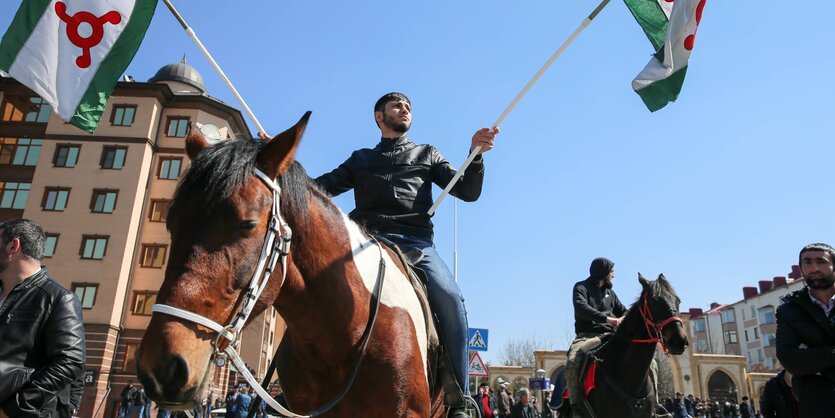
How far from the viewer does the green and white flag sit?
191 inches

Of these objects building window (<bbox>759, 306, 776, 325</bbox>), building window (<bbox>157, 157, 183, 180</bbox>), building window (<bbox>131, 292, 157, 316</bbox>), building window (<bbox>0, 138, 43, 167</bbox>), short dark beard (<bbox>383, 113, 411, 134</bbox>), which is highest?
building window (<bbox>0, 138, 43, 167</bbox>)

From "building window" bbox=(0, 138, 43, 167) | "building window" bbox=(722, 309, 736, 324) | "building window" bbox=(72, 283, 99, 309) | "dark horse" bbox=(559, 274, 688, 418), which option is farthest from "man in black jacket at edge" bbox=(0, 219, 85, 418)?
"building window" bbox=(722, 309, 736, 324)

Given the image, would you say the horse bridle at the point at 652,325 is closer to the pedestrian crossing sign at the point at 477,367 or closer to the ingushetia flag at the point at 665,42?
the ingushetia flag at the point at 665,42

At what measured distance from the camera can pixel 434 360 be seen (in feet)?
11.6

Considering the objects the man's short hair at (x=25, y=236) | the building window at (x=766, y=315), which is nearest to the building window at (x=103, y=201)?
the man's short hair at (x=25, y=236)

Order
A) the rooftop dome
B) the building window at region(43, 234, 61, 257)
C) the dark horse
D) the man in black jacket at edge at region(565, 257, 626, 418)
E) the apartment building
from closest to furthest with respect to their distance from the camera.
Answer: the dark horse < the man in black jacket at edge at region(565, 257, 626, 418) < the building window at region(43, 234, 61, 257) < the rooftop dome < the apartment building

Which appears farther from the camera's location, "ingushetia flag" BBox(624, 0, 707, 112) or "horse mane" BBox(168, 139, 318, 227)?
"ingushetia flag" BBox(624, 0, 707, 112)

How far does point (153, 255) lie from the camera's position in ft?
127

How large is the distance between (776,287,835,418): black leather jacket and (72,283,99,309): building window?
40.2 m

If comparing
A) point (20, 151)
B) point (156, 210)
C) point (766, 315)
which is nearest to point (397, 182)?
point (156, 210)

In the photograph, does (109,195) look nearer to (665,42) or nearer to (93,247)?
(93,247)

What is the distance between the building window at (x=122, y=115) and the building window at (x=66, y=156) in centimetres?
314

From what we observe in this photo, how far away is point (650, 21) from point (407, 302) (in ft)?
13.1

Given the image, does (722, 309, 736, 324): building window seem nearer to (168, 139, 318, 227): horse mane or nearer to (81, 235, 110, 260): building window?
(81, 235, 110, 260): building window
